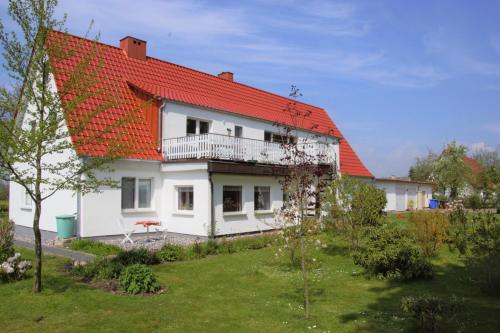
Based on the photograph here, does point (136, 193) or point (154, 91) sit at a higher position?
point (154, 91)

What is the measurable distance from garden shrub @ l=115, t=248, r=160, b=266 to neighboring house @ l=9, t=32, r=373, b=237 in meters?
4.92

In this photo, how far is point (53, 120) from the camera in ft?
27.3

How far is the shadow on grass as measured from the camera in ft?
21.1

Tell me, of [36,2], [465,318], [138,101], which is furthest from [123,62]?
[465,318]

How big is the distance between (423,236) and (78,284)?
9.10m

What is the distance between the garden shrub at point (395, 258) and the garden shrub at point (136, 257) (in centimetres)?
562

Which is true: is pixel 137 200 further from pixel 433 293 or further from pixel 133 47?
pixel 433 293

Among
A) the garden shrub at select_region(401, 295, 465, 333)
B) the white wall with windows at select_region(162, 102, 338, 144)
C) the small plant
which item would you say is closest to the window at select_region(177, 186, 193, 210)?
the white wall with windows at select_region(162, 102, 338, 144)

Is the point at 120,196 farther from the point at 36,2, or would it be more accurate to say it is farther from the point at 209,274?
the point at 36,2

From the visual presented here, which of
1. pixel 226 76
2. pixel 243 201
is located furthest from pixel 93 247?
pixel 226 76

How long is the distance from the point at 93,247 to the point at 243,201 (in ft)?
23.3

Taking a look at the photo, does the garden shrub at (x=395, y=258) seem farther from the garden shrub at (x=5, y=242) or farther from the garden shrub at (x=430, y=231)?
the garden shrub at (x=5, y=242)

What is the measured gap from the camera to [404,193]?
4284cm

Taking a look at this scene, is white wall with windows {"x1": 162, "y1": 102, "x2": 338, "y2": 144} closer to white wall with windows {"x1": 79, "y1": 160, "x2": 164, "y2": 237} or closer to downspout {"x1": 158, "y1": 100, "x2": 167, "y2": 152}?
downspout {"x1": 158, "y1": 100, "x2": 167, "y2": 152}
